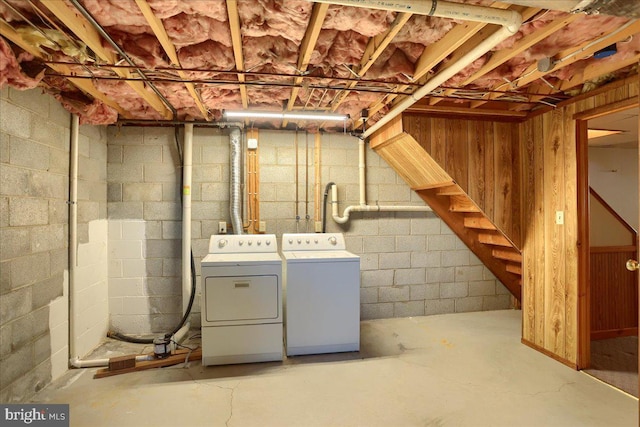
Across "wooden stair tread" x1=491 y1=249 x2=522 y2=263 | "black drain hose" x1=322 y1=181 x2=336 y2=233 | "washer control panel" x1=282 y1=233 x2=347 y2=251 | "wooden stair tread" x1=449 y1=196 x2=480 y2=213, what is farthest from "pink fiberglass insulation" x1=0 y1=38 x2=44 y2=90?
"wooden stair tread" x1=491 y1=249 x2=522 y2=263

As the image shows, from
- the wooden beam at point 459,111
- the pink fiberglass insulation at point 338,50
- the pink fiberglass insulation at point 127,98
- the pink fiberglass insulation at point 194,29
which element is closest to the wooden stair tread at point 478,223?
the wooden beam at point 459,111

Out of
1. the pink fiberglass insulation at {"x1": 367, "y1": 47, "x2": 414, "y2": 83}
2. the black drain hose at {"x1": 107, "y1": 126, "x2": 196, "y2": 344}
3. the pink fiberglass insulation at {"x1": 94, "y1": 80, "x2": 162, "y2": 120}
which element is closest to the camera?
the pink fiberglass insulation at {"x1": 367, "y1": 47, "x2": 414, "y2": 83}

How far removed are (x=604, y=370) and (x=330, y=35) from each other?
320 centimetres

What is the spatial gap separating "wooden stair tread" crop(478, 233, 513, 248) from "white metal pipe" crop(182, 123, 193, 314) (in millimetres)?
3193

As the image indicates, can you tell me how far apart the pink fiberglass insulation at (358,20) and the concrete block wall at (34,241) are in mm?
2021

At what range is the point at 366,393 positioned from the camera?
2.21 metres

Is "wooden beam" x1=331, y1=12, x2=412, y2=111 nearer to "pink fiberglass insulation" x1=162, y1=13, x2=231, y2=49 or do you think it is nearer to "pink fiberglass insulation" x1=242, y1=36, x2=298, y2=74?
"pink fiberglass insulation" x1=242, y1=36, x2=298, y2=74

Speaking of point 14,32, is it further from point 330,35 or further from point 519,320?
point 519,320

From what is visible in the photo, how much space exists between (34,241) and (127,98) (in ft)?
4.34

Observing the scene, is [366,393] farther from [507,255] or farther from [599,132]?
[599,132]

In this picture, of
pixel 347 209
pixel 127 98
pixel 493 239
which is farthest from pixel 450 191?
pixel 127 98

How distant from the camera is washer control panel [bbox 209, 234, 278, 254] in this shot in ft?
10.1

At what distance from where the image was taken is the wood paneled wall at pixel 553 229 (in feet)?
8.14

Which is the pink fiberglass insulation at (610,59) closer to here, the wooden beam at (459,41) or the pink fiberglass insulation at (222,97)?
the wooden beam at (459,41)
